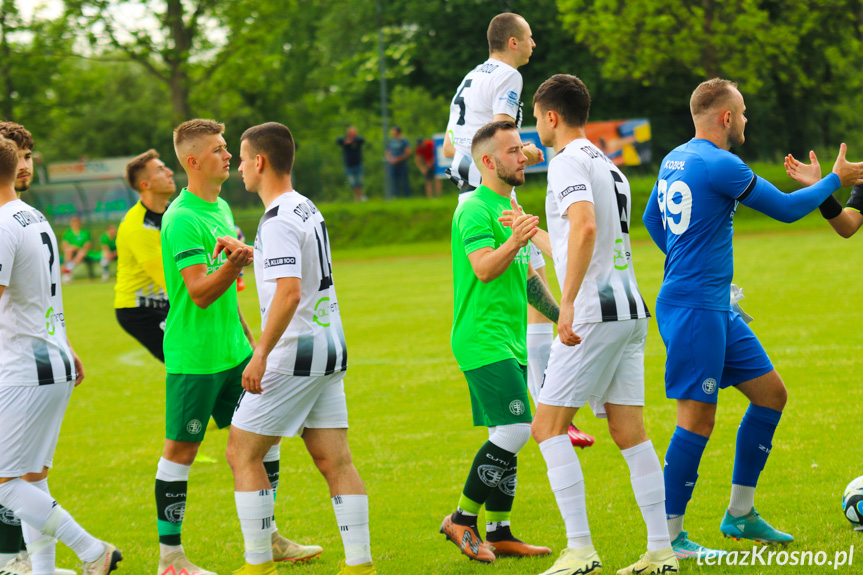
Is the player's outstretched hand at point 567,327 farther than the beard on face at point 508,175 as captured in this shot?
No

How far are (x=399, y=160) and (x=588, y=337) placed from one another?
29.8m

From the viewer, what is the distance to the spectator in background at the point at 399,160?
3353cm

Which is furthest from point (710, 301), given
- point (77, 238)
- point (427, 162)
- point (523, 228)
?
point (427, 162)

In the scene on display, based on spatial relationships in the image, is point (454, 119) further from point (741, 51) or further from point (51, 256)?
point (741, 51)

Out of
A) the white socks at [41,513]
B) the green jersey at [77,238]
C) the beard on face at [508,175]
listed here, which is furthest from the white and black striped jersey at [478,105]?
the green jersey at [77,238]

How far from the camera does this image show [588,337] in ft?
15.0

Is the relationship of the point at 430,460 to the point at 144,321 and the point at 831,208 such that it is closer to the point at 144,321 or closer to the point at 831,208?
the point at 144,321

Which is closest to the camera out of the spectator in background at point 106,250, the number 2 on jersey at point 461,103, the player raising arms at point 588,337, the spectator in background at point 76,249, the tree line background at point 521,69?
the player raising arms at point 588,337

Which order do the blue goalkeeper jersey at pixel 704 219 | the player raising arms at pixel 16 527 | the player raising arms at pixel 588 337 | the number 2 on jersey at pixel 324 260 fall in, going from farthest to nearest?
the player raising arms at pixel 16 527, the blue goalkeeper jersey at pixel 704 219, the number 2 on jersey at pixel 324 260, the player raising arms at pixel 588 337

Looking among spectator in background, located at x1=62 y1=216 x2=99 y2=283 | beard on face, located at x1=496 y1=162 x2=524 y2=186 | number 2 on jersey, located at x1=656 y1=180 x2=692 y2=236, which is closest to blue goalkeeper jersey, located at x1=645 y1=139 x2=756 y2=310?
number 2 on jersey, located at x1=656 y1=180 x2=692 y2=236

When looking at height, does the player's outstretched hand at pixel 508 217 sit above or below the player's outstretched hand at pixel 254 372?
above

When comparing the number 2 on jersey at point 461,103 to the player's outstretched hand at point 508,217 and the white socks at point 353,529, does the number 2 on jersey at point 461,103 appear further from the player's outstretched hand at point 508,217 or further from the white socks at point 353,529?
the white socks at point 353,529

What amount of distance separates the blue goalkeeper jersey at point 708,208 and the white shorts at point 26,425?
3323 mm

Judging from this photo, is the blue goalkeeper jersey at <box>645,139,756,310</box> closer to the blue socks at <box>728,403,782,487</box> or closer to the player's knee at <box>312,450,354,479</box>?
the blue socks at <box>728,403,782,487</box>
